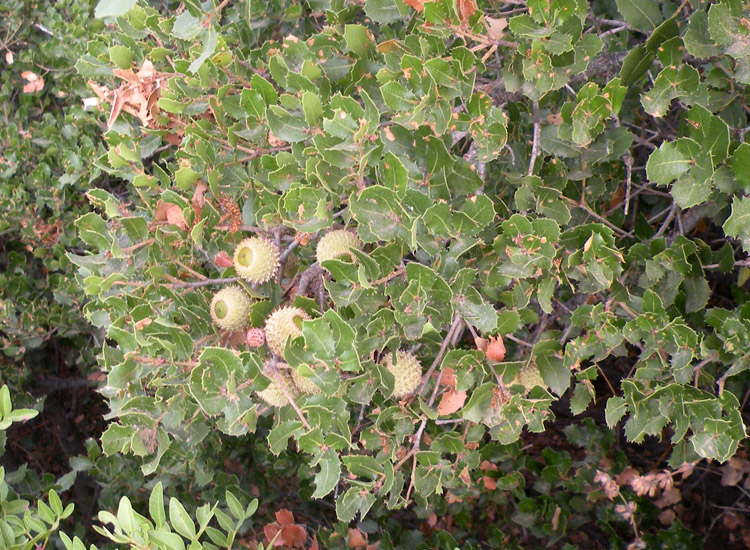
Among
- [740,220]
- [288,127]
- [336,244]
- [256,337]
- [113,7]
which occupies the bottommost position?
[256,337]

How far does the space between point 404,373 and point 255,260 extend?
46 centimetres

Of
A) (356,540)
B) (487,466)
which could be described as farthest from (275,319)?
(487,466)

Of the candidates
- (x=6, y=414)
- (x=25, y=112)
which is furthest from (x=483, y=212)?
(x=25, y=112)

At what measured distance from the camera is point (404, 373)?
1615mm

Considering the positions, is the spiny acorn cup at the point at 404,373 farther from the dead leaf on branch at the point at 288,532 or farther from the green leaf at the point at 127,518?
the dead leaf on branch at the point at 288,532

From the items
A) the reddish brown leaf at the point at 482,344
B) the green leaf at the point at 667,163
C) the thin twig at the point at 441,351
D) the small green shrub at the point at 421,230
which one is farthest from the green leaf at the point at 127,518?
the green leaf at the point at 667,163

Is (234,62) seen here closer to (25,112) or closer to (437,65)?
(437,65)

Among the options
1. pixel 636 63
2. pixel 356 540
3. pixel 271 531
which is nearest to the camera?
pixel 636 63

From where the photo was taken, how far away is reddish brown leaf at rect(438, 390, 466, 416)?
5.37ft

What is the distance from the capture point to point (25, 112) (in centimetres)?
349

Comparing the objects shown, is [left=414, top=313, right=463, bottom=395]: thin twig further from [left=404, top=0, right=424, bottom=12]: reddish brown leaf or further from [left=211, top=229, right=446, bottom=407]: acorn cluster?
[left=404, top=0, right=424, bottom=12]: reddish brown leaf

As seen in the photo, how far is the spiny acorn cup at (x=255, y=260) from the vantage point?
5.48ft

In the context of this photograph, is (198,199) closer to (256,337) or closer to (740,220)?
(256,337)

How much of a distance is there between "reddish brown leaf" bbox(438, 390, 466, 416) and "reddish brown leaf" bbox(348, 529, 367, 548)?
4.69 ft
